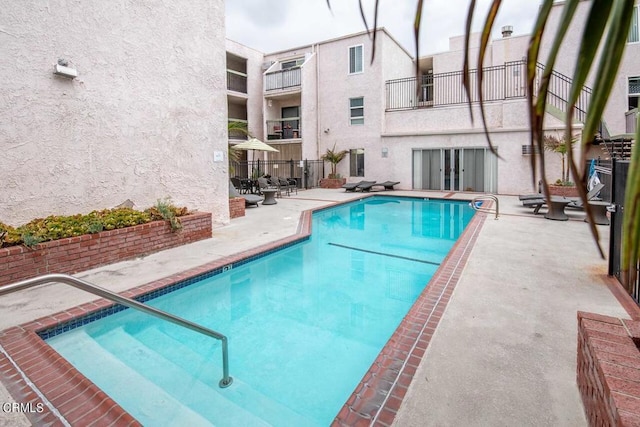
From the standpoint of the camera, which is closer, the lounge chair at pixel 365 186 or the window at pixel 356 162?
the lounge chair at pixel 365 186

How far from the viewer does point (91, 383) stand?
9.36ft

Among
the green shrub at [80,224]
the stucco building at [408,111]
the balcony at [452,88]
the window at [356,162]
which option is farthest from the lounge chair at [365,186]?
the green shrub at [80,224]

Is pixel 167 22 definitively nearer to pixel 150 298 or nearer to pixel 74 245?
pixel 74 245

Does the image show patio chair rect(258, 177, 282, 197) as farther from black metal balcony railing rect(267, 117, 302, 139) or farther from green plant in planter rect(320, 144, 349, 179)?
black metal balcony railing rect(267, 117, 302, 139)

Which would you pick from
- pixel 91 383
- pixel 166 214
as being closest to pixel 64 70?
pixel 166 214

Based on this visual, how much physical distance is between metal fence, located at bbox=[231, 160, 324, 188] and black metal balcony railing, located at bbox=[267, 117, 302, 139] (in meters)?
1.74

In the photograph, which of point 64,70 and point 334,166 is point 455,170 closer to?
point 334,166

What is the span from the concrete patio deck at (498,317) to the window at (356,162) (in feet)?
40.3

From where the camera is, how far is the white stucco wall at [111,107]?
5.46 meters

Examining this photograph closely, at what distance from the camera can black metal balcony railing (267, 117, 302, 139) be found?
21.7 meters

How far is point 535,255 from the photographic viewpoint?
6035 mm

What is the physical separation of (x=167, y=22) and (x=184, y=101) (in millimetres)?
1545

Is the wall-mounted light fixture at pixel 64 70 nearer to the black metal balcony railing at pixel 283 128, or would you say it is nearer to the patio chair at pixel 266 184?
the patio chair at pixel 266 184

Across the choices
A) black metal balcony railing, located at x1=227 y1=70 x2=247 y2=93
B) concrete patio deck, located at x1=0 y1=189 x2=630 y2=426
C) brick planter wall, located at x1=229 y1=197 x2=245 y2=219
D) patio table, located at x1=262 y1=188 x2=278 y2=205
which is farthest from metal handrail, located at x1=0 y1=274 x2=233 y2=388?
black metal balcony railing, located at x1=227 y1=70 x2=247 y2=93
